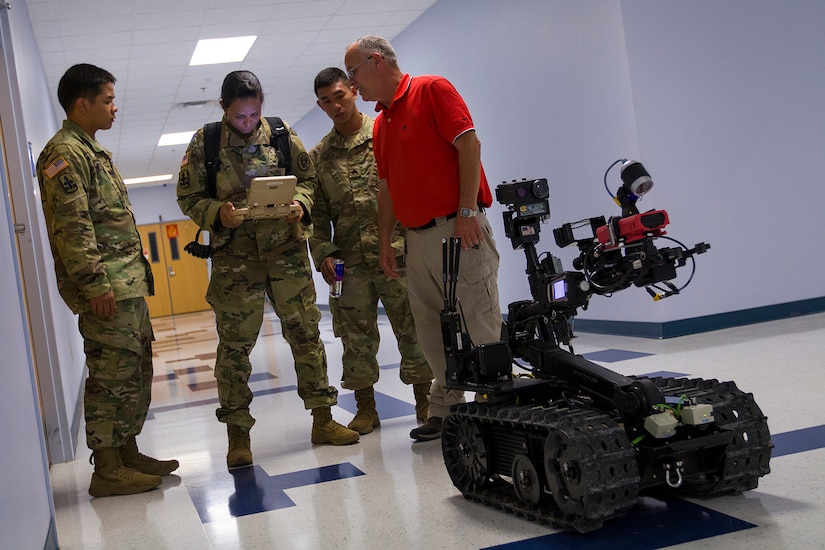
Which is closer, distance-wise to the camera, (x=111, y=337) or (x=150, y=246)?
(x=111, y=337)

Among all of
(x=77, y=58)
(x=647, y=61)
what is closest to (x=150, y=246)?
(x=77, y=58)

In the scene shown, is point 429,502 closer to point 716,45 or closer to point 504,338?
point 504,338

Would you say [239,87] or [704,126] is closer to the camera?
[239,87]

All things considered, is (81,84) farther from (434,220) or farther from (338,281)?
(434,220)

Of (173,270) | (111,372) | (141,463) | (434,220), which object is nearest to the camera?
(434,220)

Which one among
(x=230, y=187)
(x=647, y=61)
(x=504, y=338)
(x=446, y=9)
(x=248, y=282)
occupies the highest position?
(x=446, y=9)

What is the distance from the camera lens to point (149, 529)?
2629mm

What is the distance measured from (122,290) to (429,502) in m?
1.40

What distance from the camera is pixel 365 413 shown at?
3.69 m

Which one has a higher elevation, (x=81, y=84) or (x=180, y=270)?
(x=81, y=84)

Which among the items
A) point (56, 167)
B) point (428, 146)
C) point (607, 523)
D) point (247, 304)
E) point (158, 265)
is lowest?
point (607, 523)

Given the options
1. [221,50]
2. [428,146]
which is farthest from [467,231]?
[221,50]

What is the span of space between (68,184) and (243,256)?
2.33 feet

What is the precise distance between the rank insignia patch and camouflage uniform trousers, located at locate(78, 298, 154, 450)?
1.44 ft
